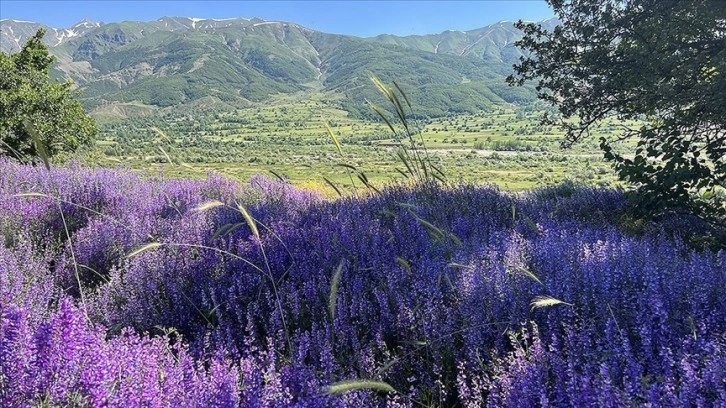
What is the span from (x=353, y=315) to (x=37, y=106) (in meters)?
17.2

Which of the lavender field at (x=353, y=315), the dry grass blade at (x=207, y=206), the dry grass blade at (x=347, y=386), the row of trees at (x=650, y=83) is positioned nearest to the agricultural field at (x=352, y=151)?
the row of trees at (x=650, y=83)

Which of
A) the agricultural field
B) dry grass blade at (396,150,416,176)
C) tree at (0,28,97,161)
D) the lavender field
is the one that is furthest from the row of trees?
tree at (0,28,97,161)

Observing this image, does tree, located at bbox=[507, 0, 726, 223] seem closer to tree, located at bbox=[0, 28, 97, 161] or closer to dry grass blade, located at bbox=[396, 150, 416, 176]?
dry grass blade, located at bbox=[396, 150, 416, 176]

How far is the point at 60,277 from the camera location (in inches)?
126

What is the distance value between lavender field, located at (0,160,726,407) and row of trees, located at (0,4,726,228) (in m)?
0.65

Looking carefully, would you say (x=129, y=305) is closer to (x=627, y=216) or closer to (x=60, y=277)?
(x=60, y=277)

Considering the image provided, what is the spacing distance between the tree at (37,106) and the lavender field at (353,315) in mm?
12305

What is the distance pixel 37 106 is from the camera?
15805mm

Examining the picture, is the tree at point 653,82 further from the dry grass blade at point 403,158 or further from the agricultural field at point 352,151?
the agricultural field at point 352,151

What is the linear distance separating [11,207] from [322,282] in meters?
2.93

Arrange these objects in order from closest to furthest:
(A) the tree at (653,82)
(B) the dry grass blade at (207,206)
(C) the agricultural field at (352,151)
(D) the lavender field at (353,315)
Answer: (D) the lavender field at (353,315) → (B) the dry grass blade at (207,206) → (A) the tree at (653,82) → (C) the agricultural field at (352,151)

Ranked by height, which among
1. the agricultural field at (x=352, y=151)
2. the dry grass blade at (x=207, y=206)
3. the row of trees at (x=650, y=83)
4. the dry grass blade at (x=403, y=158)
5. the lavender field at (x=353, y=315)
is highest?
the row of trees at (x=650, y=83)

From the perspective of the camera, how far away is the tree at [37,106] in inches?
565

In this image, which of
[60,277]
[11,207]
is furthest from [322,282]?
[11,207]
